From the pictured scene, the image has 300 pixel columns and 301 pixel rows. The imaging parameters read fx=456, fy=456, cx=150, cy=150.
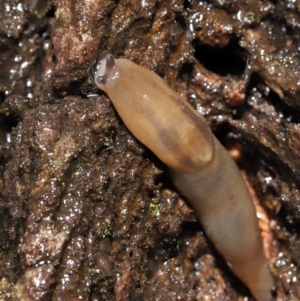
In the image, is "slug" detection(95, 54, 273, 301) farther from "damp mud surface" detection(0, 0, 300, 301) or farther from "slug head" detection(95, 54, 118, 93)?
"damp mud surface" detection(0, 0, 300, 301)

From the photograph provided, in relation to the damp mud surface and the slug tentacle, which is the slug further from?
the damp mud surface

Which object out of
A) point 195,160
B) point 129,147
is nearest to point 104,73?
point 129,147

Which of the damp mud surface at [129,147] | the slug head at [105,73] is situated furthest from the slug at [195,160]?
the damp mud surface at [129,147]

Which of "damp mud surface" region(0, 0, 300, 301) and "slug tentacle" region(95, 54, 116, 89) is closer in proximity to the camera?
"damp mud surface" region(0, 0, 300, 301)

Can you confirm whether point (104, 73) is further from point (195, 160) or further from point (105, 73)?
point (195, 160)

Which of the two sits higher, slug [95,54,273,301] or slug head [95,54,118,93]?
slug head [95,54,118,93]

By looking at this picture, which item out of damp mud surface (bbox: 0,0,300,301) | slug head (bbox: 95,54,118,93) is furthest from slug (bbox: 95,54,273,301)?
damp mud surface (bbox: 0,0,300,301)

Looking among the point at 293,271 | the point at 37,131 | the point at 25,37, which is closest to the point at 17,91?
the point at 25,37
